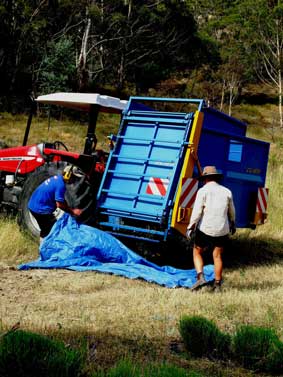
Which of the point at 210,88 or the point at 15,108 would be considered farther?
the point at 210,88

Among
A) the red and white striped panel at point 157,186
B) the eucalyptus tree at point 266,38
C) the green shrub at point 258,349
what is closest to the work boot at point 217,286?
the red and white striped panel at point 157,186

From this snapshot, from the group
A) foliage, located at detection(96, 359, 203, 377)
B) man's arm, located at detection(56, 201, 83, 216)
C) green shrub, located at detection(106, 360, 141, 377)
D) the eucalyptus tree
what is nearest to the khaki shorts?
man's arm, located at detection(56, 201, 83, 216)

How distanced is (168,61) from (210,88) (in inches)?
→ 127

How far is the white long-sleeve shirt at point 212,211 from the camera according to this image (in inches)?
303

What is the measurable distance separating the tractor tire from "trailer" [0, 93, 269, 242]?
0.05ft

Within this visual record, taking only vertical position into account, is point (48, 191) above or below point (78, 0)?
below

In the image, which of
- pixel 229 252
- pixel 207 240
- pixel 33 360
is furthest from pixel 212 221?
pixel 33 360

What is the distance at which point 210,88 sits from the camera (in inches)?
1578

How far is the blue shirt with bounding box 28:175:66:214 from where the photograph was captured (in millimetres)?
8922

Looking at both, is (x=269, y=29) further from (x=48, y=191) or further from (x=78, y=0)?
(x=48, y=191)

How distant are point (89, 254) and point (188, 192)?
5.05ft

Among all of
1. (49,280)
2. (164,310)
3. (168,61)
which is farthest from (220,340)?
(168,61)

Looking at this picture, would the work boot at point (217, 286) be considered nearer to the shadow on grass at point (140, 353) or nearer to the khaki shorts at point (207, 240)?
the khaki shorts at point (207, 240)

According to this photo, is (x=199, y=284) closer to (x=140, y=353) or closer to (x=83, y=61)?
(x=140, y=353)
